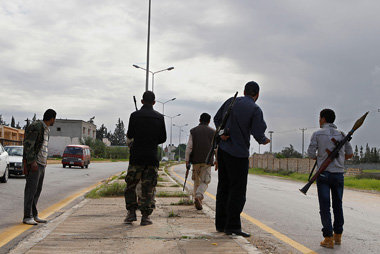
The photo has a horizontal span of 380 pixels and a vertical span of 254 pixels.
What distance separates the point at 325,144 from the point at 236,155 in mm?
1271

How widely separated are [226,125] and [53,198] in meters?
7.28

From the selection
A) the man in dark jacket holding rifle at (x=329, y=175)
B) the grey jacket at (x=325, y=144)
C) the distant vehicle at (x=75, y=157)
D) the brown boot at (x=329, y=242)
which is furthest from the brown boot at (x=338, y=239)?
the distant vehicle at (x=75, y=157)

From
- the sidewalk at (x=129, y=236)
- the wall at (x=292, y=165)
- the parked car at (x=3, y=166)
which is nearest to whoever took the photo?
the sidewalk at (x=129, y=236)

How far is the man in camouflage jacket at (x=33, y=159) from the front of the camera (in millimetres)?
7102

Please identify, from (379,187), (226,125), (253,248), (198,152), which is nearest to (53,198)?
(198,152)

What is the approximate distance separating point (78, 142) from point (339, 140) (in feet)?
315

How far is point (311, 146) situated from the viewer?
6340 millimetres

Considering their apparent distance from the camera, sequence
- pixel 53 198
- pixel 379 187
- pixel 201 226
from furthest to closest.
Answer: pixel 379 187
pixel 53 198
pixel 201 226

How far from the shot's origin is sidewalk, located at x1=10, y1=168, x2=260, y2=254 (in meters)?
4.95

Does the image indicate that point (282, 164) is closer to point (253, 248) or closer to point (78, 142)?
point (253, 248)

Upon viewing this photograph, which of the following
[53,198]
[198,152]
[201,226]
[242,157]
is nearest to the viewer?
[242,157]

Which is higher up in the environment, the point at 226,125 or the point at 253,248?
the point at 226,125

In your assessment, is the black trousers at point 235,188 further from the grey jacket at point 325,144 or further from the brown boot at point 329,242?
the brown boot at point 329,242

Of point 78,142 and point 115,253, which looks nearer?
point 115,253
